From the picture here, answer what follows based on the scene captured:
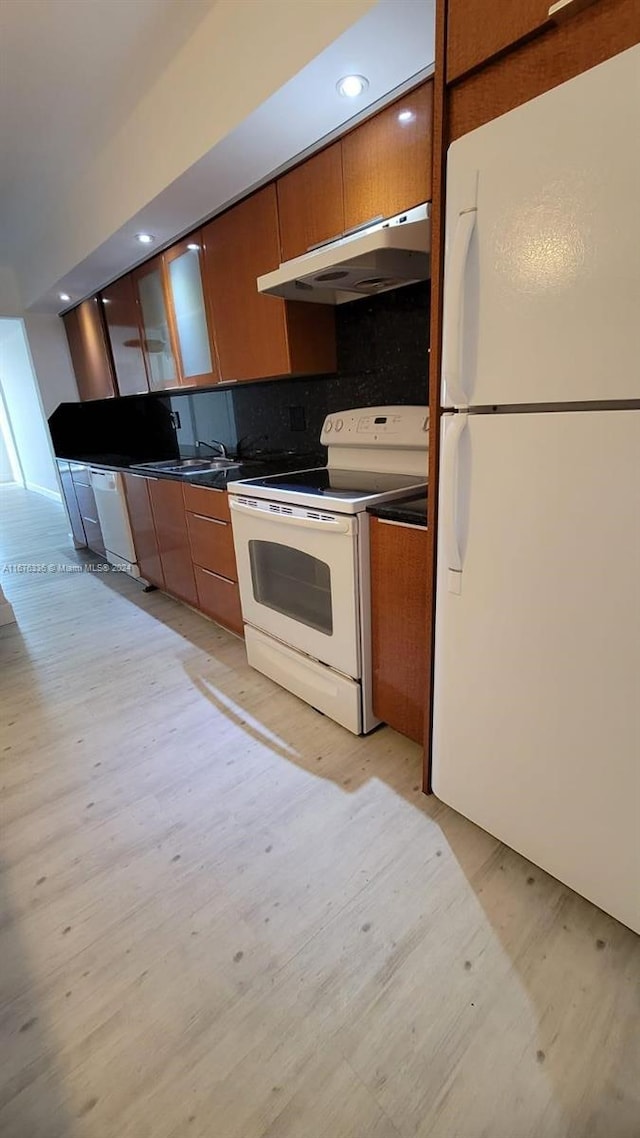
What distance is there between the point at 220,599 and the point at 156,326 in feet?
5.78

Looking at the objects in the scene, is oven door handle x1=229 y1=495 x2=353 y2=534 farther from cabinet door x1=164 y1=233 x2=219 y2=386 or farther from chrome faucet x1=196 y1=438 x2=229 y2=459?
chrome faucet x1=196 y1=438 x2=229 y2=459

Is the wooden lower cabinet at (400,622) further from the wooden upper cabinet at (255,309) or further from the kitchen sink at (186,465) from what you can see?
the kitchen sink at (186,465)

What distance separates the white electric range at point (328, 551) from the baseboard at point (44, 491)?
5743 mm

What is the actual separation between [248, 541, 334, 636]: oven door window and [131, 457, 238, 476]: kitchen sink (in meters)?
0.81

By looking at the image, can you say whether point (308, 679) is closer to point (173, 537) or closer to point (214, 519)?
point (214, 519)

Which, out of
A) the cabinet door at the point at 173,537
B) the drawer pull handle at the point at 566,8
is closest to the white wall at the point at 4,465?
the cabinet door at the point at 173,537

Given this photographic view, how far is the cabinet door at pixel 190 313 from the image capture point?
97.9 inches

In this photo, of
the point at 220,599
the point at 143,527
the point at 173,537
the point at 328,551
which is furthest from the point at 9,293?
the point at 328,551

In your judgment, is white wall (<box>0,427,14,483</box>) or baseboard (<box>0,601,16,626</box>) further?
white wall (<box>0,427,14,483</box>)

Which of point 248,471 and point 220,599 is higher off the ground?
point 248,471

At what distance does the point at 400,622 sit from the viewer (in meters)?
1.52

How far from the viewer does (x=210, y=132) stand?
1661mm

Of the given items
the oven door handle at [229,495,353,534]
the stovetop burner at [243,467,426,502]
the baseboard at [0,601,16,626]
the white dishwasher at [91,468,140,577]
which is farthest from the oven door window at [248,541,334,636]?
the baseboard at [0,601,16,626]

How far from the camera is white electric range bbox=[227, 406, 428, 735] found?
1558mm
